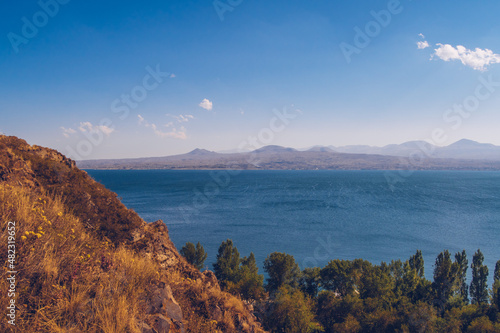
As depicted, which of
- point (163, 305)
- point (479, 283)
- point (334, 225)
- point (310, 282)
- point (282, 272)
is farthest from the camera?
point (334, 225)

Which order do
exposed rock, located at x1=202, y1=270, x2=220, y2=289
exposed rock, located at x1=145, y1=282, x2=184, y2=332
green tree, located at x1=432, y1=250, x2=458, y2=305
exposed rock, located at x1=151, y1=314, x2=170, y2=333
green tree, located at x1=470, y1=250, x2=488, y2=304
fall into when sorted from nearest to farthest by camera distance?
exposed rock, located at x1=151, y1=314, x2=170, y2=333
exposed rock, located at x1=145, y1=282, x2=184, y2=332
exposed rock, located at x1=202, y1=270, x2=220, y2=289
green tree, located at x1=432, y1=250, x2=458, y2=305
green tree, located at x1=470, y1=250, x2=488, y2=304

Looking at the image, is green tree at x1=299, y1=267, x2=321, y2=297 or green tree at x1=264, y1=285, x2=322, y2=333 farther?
green tree at x1=299, y1=267, x2=321, y2=297

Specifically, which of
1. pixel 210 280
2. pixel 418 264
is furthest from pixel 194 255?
pixel 418 264

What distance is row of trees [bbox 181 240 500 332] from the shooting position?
65.0 ft

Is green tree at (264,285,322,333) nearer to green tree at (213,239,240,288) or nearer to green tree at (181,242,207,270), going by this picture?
green tree at (213,239,240,288)

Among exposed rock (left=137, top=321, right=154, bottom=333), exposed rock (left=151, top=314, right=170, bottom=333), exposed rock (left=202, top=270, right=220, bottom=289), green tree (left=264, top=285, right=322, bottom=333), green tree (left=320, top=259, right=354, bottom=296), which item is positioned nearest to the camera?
exposed rock (left=137, top=321, right=154, bottom=333)

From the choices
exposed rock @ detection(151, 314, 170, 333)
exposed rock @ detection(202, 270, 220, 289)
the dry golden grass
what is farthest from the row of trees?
the dry golden grass

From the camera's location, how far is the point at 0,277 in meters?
5.05

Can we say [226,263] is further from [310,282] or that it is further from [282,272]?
[310,282]

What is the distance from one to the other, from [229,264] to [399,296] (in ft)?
55.4

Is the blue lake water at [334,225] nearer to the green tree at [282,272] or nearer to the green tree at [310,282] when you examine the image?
the green tree at [310,282]

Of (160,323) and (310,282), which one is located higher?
(160,323)

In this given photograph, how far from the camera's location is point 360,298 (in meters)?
24.9

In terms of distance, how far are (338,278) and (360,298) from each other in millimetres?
2994
